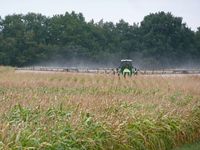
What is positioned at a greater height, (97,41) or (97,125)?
(97,41)

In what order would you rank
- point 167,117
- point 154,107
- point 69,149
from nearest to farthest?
point 69,149 < point 167,117 < point 154,107

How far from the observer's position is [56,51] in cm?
8125

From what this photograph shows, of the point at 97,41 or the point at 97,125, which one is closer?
the point at 97,125

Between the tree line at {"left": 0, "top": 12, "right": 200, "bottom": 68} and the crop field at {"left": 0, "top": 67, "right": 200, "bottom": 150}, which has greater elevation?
the tree line at {"left": 0, "top": 12, "right": 200, "bottom": 68}

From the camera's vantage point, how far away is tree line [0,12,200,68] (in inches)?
3123

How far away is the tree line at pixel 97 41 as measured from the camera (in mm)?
79312

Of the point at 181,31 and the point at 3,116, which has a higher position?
the point at 181,31

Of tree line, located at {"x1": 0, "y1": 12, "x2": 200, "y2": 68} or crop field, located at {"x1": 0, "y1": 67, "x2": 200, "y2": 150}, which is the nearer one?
crop field, located at {"x1": 0, "y1": 67, "x2": 200, "y2": 150}

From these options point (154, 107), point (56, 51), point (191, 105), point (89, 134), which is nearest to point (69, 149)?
point (89, 134)

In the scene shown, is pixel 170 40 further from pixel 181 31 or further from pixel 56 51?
pixel 56 51

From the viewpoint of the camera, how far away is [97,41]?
3506 inches

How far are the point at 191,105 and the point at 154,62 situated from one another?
6843 cm

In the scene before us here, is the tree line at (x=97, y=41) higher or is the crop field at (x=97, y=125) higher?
the tree line at (x=97, y=41)

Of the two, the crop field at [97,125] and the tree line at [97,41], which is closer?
the crop field at [97,125]
